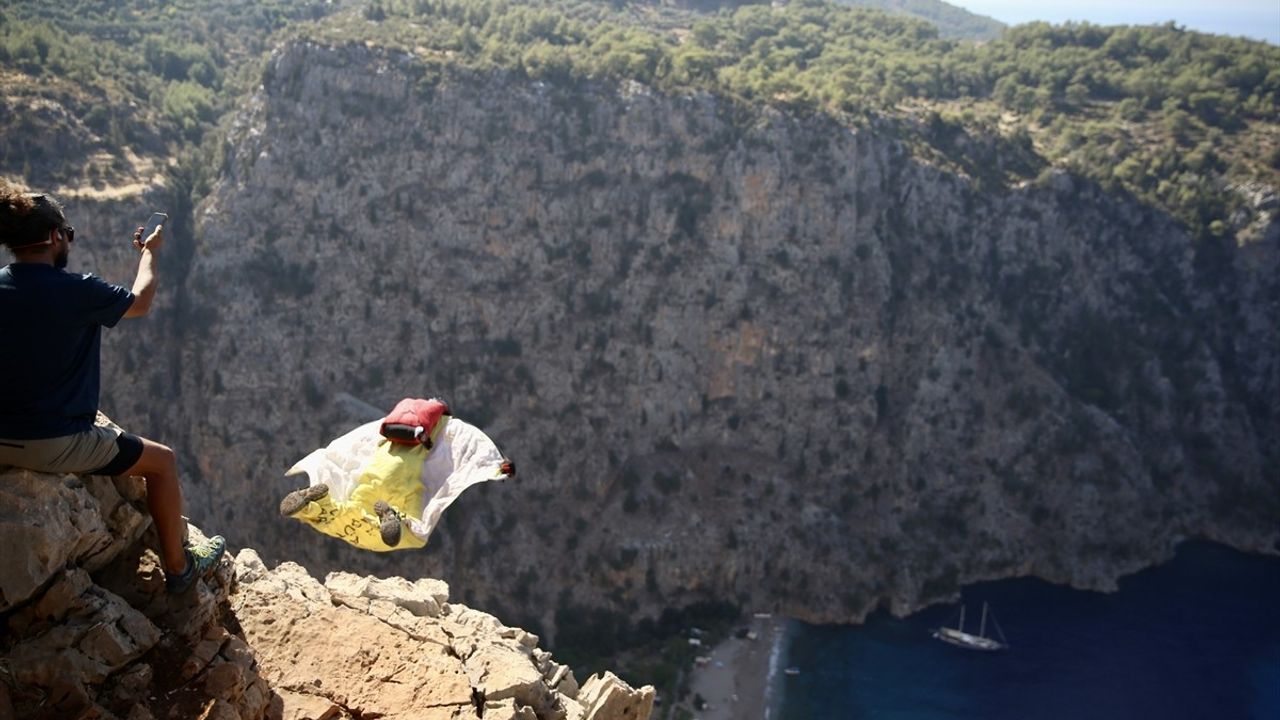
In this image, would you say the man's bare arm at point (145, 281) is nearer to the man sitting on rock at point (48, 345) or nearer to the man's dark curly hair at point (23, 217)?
the man sitting on rock at point (48, 345)

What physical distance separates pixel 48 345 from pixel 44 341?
0.12 feet

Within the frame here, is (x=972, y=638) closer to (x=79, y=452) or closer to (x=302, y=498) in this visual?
(x=302, y=498)

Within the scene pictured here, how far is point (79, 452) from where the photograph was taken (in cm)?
741

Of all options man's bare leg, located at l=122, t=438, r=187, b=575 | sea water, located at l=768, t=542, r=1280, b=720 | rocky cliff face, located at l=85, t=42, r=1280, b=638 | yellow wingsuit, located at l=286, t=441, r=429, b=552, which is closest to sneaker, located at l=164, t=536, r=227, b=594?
man's bare leg, located at l=122, t=438, r=187, b=575

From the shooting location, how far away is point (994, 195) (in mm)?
58156

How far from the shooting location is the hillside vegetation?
5128cm

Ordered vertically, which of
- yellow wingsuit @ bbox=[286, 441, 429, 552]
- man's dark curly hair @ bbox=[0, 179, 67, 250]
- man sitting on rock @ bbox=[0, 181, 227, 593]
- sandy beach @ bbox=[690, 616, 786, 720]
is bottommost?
sandy beach @ bbox=[690, 616, 786, 720]

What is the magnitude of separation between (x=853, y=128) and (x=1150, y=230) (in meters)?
20.0

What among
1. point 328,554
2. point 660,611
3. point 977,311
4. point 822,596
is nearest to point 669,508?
point 660,611

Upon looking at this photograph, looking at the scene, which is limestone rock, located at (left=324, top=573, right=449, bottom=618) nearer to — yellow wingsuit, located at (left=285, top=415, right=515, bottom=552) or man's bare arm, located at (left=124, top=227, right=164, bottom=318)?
yellow wingsuit, located at (left=285, top=415, right=515, bottom=552)

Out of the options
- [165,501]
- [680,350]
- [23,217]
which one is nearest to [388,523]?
[165,501]

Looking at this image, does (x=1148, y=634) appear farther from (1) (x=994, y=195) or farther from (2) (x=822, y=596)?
(1) (x=994, y=195)

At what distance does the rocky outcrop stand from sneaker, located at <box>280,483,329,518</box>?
0.81 m

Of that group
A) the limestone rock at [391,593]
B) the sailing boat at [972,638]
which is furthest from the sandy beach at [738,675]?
the limestone rock at [391,593]
